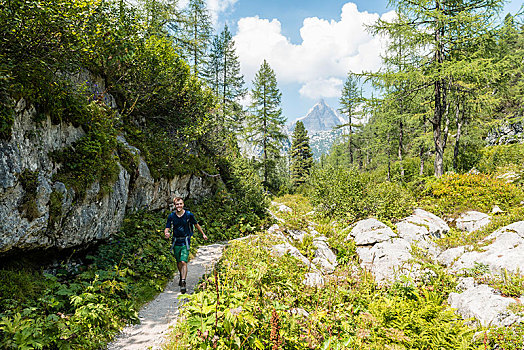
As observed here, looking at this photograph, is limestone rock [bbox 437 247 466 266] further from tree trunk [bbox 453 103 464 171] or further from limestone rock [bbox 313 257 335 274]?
tree trunk [bbox 453 103 464 171]

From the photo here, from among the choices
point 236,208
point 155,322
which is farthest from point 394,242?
point 236,208

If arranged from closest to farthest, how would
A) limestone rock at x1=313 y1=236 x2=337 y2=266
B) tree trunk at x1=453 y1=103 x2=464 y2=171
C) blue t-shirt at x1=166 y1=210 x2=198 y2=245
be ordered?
blue t-shirt at x1=166 y1=210 x2=198 y2=245 < limestone rock at x1=313 y1=236 x2=337 y2=266 < tree trunk at x1=453 y1=103 x2=464 y2=171

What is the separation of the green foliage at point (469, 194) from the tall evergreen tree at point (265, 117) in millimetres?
14977

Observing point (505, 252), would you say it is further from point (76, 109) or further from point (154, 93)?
point (154, 93)

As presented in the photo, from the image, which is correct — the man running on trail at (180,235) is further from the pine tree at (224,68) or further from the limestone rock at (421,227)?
the pine tree at (224,68)

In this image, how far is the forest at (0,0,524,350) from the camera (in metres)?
4.00

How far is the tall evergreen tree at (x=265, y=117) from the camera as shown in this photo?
24594 mm

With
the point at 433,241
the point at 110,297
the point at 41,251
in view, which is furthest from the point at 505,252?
the point at 41,251

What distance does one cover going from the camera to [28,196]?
441 cm

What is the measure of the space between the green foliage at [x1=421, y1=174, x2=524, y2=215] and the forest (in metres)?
0.07

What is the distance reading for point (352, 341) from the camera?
165 inches

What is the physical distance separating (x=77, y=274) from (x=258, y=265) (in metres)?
4.04

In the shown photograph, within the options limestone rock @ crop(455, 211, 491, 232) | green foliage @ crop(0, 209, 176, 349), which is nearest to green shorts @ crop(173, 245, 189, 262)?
green foliage @ crop(0, 209, 176, 349)

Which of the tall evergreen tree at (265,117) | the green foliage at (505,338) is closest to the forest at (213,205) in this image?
the green foliage at (505,338)
